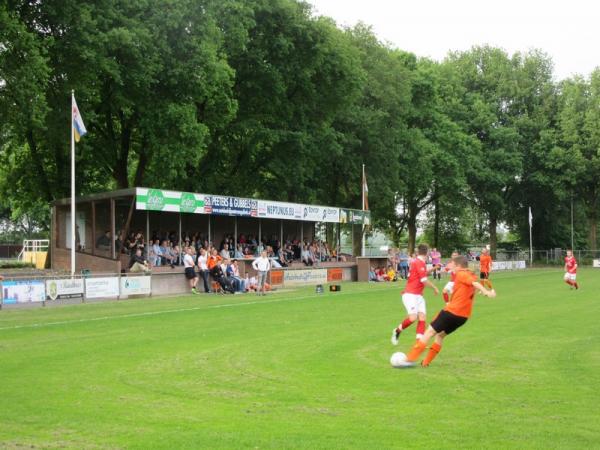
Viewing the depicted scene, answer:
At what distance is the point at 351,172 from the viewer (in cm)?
5706

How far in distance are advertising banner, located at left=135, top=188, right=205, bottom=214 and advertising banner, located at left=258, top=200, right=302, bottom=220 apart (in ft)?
17.3

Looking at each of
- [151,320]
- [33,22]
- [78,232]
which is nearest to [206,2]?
[33,22]

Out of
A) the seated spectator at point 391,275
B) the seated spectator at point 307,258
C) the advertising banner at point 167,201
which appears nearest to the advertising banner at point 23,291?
A: the advertising banner at point 167,201

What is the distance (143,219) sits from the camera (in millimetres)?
35344

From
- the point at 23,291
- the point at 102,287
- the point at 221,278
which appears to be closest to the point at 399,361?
the point at 23,291

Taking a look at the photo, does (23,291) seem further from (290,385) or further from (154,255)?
(290,385)

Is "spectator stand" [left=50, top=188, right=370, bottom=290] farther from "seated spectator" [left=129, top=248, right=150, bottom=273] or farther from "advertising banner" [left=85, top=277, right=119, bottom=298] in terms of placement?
"advertising banner" [left=85, top=277, right=119, bottom=298]

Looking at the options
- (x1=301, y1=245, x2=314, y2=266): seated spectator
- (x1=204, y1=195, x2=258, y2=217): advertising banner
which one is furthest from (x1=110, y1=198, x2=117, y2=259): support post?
(x1=301, y1=245, x2=314, y2=266): seated spectator

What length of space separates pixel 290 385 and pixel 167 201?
904 inches

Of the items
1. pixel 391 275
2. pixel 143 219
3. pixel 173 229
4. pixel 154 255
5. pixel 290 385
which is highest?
pixel 143 219

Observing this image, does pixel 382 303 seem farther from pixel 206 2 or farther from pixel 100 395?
pixel 206 2

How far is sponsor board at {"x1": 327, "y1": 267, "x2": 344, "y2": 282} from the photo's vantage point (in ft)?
139

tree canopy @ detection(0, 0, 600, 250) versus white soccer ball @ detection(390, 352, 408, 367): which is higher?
tree canopy @ detection(0, 0, 600, 250)

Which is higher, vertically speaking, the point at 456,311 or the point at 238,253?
the point at 238,253
